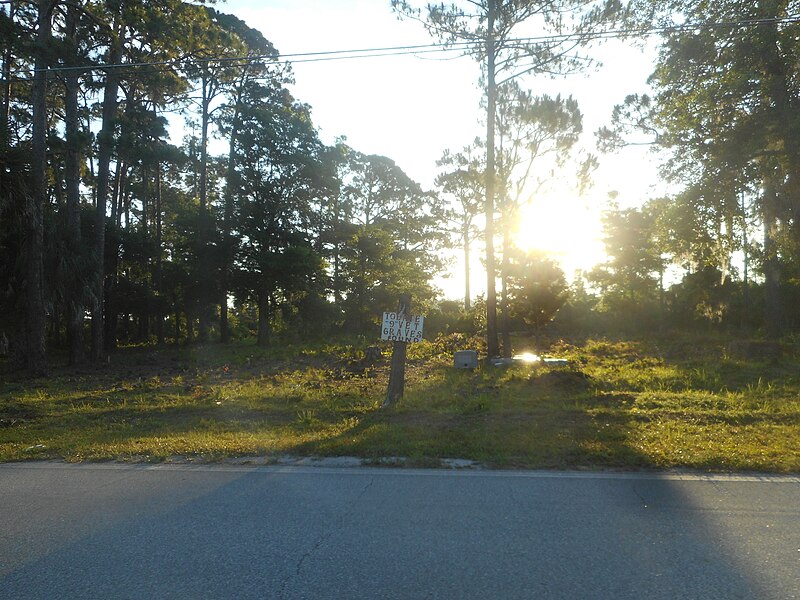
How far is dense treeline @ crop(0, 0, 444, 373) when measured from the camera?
21.8m

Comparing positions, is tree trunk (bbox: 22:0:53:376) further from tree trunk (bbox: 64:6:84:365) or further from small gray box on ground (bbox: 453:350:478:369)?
small gray box on ground (bbox: 453:350:478:369)

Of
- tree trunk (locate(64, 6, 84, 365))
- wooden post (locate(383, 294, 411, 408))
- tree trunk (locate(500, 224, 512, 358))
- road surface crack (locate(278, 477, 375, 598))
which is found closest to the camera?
road surface crack (locate(278, 477, 375, 598))

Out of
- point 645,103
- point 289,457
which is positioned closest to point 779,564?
point 289,457

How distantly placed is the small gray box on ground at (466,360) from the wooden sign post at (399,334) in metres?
7.56

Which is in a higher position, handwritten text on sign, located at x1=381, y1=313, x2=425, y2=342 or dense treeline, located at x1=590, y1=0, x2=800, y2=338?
dense treeline, located at x1=590, y1=0, x2=800, y2=338

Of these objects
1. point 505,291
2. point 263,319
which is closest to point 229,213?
point 263,319

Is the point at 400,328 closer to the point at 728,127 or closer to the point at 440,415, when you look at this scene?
the point at 440,415

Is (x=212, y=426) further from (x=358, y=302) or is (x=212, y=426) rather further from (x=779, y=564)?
(x=358, y=302)

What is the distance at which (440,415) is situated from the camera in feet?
38.1

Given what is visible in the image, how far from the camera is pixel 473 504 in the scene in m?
6.30

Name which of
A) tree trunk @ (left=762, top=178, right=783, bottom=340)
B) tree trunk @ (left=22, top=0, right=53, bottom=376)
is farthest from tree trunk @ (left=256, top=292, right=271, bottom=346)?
tree trunk @ (left=762, top=178, right=783, bottom=340)

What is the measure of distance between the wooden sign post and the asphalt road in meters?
4.80

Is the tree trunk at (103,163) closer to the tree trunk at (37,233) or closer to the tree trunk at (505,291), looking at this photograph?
the tree trunk at (37,233)

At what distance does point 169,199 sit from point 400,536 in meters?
46.6
